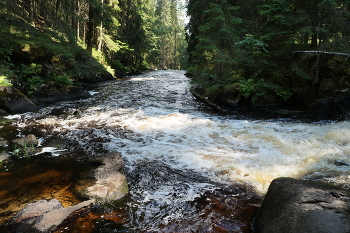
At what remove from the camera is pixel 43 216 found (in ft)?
9.98

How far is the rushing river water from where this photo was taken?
336 cm

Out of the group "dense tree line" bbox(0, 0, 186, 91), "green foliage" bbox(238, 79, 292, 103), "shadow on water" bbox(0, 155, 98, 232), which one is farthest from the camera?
"dense tree line" bbox(0, 0, 186, 91)

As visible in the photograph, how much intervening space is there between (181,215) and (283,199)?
1.51m

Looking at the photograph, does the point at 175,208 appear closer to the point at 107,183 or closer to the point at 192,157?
the point at 107,183

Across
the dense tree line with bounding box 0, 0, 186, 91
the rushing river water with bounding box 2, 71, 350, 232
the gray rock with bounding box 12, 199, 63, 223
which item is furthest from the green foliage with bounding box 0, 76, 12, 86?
the gray rock with bounding box 12, 199, 63, 223

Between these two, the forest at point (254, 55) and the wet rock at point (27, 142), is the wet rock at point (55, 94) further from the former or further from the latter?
the wet rock at point (27, 142)

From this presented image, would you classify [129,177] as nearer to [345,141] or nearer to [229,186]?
[229,186]

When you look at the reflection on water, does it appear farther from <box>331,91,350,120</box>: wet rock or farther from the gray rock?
<box>331,91,350,120</box>: wet rock

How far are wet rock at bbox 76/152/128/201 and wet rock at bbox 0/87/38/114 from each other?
734 cm

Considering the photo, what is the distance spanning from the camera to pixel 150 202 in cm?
372

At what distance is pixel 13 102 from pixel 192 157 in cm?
886

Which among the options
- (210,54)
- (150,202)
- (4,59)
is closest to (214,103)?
(210,54)

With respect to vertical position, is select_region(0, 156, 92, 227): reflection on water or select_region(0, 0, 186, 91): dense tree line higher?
select_region(0, 0, 186, 91): dense tree line

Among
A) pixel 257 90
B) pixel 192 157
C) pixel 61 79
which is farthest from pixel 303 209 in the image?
pixel 61 79
